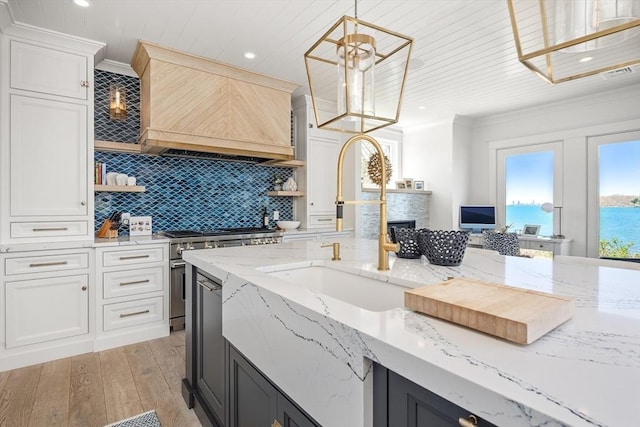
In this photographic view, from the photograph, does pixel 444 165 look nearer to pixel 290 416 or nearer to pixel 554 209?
pixel 554 209

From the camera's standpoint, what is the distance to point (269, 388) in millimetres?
1129

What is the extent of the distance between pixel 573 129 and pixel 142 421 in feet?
17.8

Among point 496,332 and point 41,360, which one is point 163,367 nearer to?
point 41,360

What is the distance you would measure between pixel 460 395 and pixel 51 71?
3468mm

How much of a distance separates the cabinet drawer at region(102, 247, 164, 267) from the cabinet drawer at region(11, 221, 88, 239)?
275 mm

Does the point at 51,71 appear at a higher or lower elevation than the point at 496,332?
higher

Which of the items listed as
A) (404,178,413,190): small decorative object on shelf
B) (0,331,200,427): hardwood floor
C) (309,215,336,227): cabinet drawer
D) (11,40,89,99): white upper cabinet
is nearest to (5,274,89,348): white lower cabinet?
(0,331,200,427): hardwood floor

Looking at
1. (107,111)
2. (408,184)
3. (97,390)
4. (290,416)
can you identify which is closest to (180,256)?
(97,390)

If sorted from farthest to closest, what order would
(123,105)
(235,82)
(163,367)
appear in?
(235,82), (123,105), (163,367)

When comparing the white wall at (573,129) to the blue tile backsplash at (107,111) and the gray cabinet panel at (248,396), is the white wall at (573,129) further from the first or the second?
the blue tile backsplash at (107,111)

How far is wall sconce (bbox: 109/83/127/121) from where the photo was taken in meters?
3.14

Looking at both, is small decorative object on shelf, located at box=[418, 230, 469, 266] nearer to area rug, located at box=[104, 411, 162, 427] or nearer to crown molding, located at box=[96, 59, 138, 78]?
area rug, located at box=[104, 411, 162, 427]

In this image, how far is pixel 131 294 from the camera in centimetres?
292

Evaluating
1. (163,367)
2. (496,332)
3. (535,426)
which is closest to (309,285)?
(496,332)
